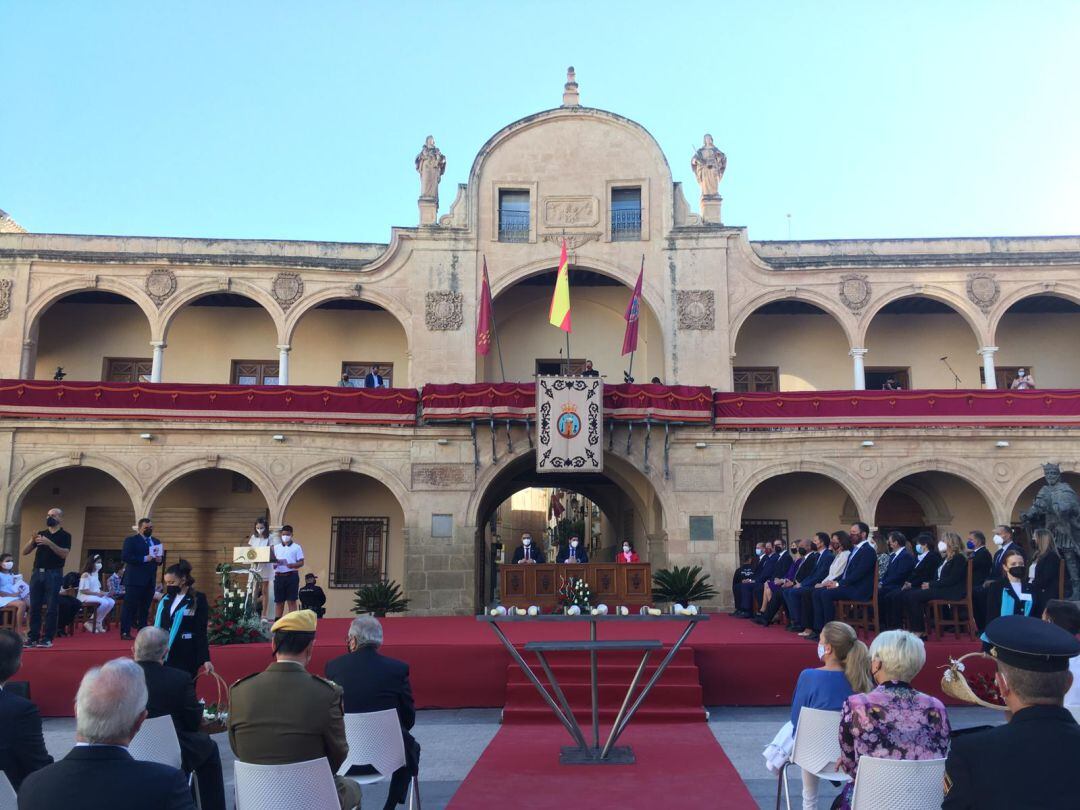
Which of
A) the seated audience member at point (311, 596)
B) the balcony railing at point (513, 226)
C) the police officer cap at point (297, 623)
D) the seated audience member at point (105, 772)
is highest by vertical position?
the balcony railing at point (513, 226)

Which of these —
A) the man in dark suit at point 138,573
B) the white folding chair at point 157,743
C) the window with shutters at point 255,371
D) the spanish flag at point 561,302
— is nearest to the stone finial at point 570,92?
the spanish flag at point 561,302

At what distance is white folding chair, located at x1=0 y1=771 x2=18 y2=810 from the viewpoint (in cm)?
317

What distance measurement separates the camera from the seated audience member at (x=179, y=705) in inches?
179

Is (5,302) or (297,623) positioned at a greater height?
(5,302)

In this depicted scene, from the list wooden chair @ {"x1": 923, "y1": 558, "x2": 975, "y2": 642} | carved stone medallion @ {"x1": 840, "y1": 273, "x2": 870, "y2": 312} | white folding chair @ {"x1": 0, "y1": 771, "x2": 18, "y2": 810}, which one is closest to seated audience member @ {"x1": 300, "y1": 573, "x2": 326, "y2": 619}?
wooden chair @ {"x1": 923, "y1": 558, "x2": 975, "y2": 642}

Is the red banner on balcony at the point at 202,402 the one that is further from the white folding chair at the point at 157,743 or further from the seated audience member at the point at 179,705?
the white folding chair at the point at 157,743

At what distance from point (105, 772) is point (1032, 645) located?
2.73m

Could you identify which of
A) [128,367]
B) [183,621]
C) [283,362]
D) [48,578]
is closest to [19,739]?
[183,621]

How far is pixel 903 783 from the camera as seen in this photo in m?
3.51

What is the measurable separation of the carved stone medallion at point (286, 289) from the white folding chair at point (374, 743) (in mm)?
14635

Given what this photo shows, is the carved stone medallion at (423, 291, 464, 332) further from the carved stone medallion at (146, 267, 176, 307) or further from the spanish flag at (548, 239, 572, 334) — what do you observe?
the carved stone medallion at (146, 267, 176, 307)

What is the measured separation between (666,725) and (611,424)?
8553 millimetres

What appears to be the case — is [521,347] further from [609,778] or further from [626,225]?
[609,778]

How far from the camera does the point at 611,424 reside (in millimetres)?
16266
